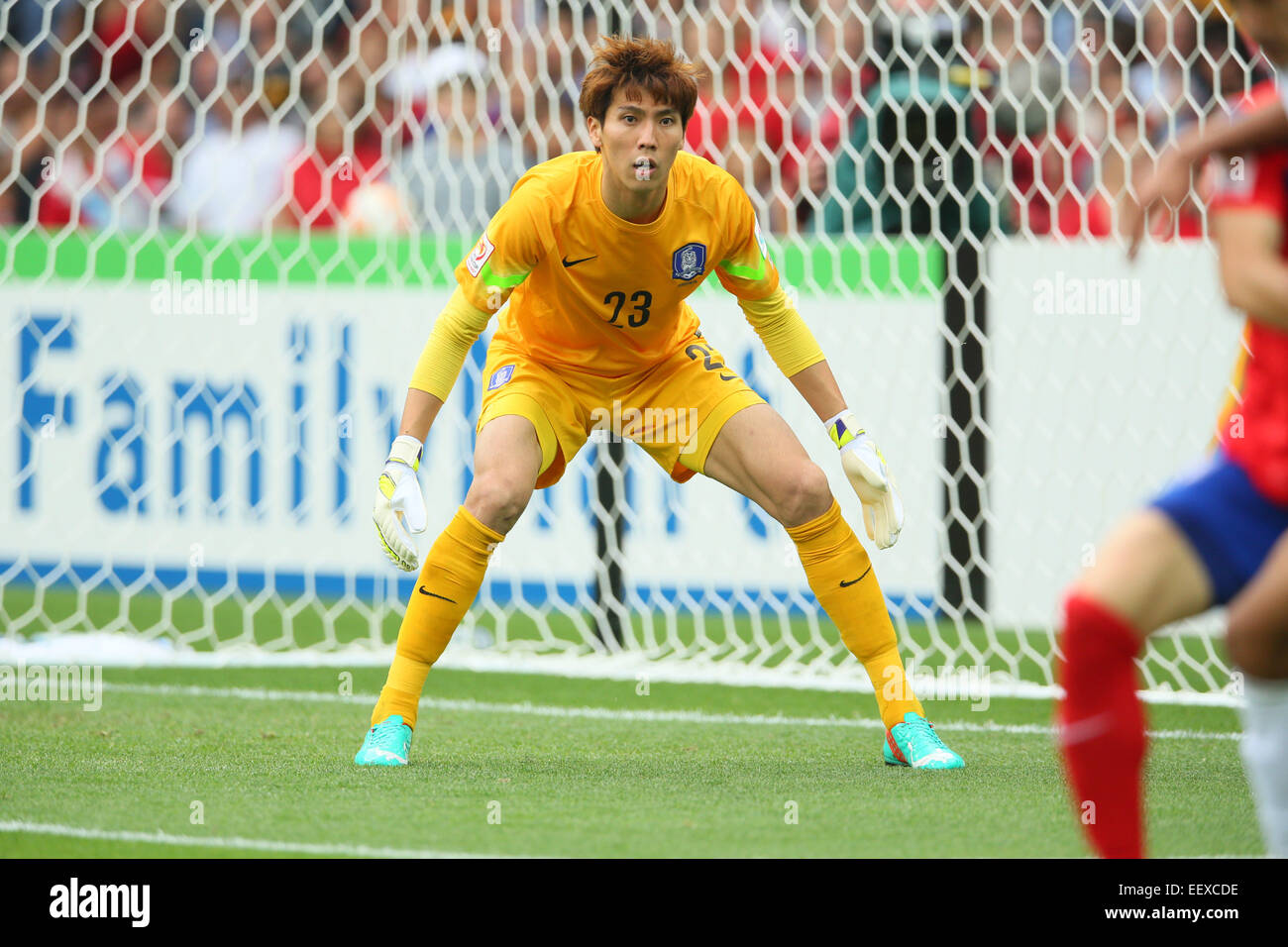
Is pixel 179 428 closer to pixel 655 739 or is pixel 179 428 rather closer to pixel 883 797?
pixel 655 739

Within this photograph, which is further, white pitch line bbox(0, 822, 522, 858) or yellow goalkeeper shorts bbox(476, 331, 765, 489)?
yellow goalkeeper shorts bbox(476, 331, 765, 489)

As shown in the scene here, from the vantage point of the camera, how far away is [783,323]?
480 cm

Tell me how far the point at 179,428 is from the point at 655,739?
11.6 ft

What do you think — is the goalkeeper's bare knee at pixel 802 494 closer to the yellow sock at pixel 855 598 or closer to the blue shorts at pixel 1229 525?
the yellow sock at pixel 855 598

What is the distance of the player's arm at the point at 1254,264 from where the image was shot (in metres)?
2.35

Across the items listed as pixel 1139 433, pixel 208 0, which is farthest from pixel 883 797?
pixel 208 0

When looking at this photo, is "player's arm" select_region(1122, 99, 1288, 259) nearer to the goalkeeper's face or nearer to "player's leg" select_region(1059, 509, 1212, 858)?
"player's leg" select_region(1059, 509, 1212, 858)

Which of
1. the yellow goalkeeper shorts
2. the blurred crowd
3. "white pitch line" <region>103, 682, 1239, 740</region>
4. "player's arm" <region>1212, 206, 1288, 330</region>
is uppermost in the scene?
the blurred crowd

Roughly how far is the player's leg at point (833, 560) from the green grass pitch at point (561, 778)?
0.47ft

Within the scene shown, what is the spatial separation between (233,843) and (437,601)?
1.18 m

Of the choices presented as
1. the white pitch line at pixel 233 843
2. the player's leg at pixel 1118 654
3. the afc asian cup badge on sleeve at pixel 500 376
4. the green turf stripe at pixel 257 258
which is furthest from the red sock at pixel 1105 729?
the green turf stripe at pixel 257 258

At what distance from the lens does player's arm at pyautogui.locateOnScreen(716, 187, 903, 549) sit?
4602 mm

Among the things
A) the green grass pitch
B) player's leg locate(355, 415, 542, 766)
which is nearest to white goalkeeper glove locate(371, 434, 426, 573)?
player's leg locate(355, 415, 542, 766)
